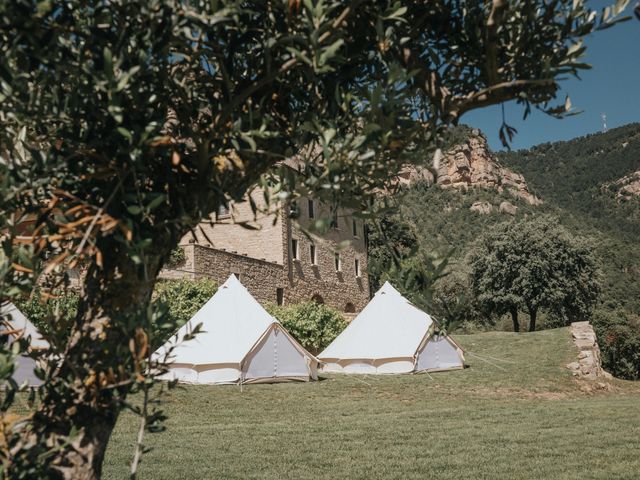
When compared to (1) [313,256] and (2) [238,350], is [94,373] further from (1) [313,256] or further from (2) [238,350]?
(1) [313,256]

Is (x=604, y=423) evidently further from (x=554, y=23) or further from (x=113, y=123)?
(x=113, y=123)

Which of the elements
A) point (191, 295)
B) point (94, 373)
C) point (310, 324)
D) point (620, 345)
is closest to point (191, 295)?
point (191, 295)

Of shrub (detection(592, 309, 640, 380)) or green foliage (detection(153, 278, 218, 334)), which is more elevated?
green foliage (detection(153, 278, 218, 334))

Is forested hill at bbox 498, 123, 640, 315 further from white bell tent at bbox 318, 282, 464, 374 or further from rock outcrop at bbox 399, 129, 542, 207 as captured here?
white bell tent at bbox 318, 282, 464, 374

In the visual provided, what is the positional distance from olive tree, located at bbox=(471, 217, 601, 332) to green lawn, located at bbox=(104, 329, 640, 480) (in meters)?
19.4

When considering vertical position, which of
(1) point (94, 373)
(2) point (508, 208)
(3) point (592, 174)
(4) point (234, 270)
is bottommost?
(1) point (94, 373)

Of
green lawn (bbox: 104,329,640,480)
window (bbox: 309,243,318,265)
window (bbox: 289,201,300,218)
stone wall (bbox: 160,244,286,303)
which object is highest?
window (bbox: 309,243,318,265)

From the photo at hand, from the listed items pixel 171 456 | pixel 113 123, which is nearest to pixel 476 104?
pixel 113 123

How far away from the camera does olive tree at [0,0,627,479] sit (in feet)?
6.60

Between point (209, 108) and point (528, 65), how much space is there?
51.6 inches

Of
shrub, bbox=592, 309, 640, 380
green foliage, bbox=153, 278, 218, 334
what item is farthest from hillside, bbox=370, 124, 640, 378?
green foliage, bbox=153, 278, 218, 334

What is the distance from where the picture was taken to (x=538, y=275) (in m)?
36.2

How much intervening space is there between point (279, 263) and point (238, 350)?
47.4 feet

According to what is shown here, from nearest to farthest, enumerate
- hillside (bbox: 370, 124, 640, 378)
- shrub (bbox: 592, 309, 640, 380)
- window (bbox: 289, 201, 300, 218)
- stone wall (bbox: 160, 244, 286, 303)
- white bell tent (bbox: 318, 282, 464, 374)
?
window (bbox: 289, 201, 300, 218) → white bell tent (bbox: 318, 282, 464, 374) → shrub (bbox: 592, 309, 640, 380) → stone wall (bbox: 160, 244, 286, 303) → hillside (bbox: 370, 124, 640, 378)
